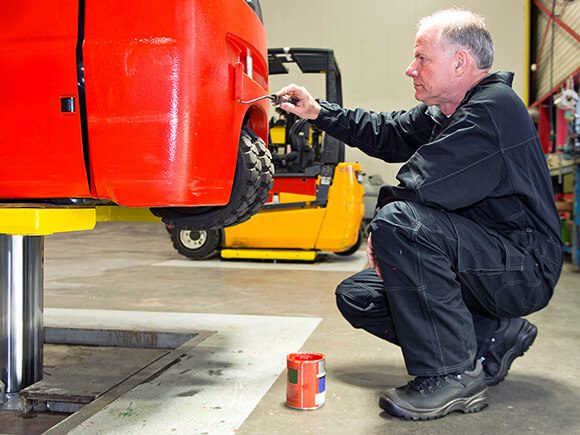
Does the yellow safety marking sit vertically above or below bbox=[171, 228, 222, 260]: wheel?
above

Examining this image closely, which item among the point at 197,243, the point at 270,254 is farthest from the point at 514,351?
the point at 197,243

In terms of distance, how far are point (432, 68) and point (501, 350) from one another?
34.4 inches

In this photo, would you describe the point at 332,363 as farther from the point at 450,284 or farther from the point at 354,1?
the point at 354,1

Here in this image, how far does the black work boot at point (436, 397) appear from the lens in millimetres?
1690

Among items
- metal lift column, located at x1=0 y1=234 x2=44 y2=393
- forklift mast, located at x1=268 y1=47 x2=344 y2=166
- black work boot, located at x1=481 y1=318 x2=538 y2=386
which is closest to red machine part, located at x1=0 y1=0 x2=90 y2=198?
metal lift column, located at x1=0 y1=234 x2=44 y2=393

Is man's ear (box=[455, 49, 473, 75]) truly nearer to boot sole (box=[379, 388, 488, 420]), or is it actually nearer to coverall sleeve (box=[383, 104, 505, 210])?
coverall sleeve (box=[383, 104, 505, 210])

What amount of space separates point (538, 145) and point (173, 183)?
1.02 m

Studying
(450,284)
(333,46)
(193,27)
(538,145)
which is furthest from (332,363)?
(333,46)

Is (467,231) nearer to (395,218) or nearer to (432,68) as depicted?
(395,218)

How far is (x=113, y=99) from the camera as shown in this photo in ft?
4.62

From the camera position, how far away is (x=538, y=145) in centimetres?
180

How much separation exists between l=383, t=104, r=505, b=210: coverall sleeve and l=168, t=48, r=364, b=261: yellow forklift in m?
3.85

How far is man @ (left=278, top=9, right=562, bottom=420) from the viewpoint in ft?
5.57

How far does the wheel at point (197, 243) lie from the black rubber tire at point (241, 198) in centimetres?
381
